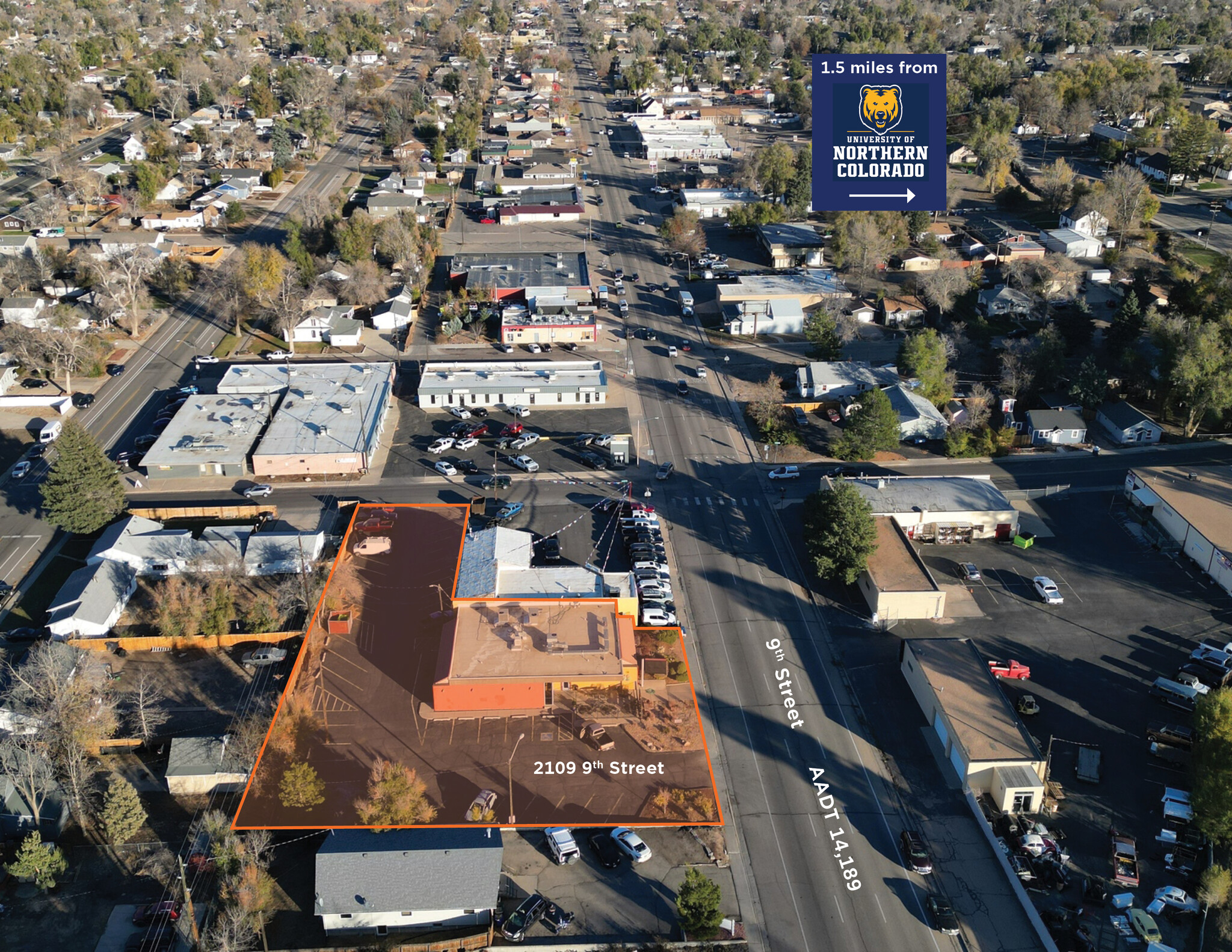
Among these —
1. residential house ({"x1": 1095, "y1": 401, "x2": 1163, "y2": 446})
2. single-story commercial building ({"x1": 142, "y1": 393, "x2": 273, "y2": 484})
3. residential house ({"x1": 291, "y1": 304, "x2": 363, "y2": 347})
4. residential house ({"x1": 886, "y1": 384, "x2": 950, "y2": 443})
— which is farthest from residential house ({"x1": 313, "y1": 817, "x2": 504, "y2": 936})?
Answer: residential house ({"x1": 291, "y1": 304, "x2": 363, "y2": 347})

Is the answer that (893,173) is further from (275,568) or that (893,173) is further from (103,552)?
(103,552)

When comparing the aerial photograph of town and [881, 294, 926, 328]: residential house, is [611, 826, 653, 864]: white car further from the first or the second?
[881, 294, 926, 328]: residential house

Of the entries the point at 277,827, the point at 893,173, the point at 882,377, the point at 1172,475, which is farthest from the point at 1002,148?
the point at 277,827

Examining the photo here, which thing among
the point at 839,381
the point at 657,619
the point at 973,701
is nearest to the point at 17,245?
the point at 839,381

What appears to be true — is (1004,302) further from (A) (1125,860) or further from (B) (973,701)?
(A) (1125,860)

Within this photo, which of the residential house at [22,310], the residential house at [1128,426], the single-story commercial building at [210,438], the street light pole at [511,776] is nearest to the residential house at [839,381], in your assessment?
the residential house at [1128,426]

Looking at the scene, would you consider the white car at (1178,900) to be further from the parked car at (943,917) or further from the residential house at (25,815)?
the residential house at (25,815)
